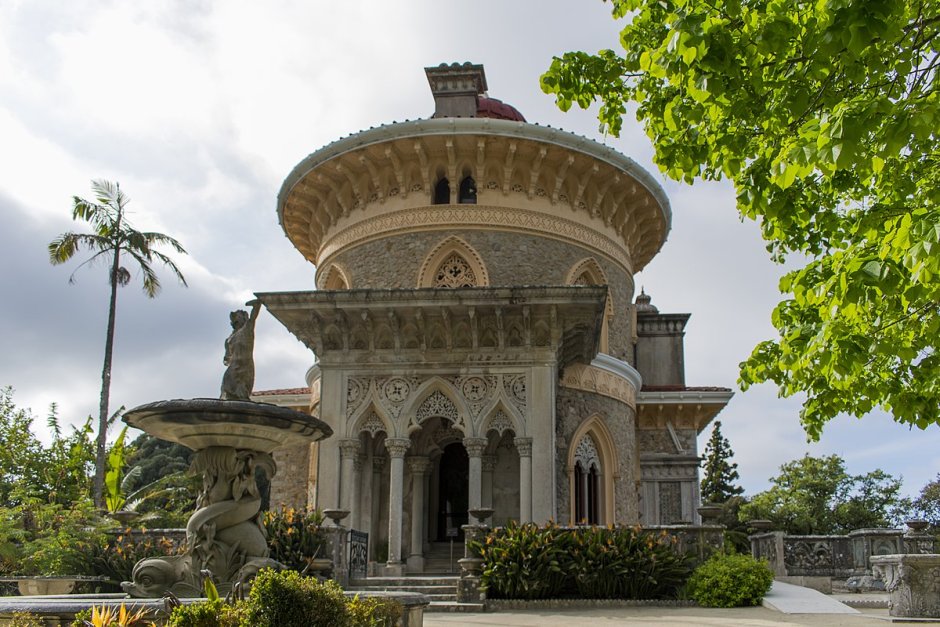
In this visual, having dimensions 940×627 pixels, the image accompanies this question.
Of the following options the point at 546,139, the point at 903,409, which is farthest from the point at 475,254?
the point at 903,409

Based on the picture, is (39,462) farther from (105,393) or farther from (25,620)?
(25,620)

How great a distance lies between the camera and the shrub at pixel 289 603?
18.1 feet

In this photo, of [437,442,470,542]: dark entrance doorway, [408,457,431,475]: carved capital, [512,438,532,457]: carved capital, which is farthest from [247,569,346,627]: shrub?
[437,442,470,542]: dark entrance doorway

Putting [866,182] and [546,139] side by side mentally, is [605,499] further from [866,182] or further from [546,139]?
[866,182]

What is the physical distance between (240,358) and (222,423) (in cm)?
128

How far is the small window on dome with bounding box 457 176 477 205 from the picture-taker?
21031 mm

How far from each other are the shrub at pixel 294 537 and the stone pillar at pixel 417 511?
12.5ft

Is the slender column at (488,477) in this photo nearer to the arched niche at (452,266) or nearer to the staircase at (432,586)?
the staircase at (432,586)

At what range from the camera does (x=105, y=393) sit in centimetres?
2572

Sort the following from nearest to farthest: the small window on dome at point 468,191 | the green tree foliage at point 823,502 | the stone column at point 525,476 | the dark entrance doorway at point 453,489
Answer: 1. the stone column at point 525,476
2. the dark entrance doorway at point 453,489
3. the small window on dome at point 468,191
4. the green tree foliage at point 823,502

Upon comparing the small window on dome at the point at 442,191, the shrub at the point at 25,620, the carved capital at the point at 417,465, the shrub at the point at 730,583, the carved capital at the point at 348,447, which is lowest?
the shrub at the point at 730,583

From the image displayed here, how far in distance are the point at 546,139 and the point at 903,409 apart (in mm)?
12790

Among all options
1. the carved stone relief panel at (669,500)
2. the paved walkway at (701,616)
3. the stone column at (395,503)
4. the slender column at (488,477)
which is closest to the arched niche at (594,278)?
the carved stone relief panel at (669,500)

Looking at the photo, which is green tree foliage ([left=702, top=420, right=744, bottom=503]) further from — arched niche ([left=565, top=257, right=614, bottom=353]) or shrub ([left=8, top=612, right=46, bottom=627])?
shrub ([left=8, top=612, right=46, bottom=627])
